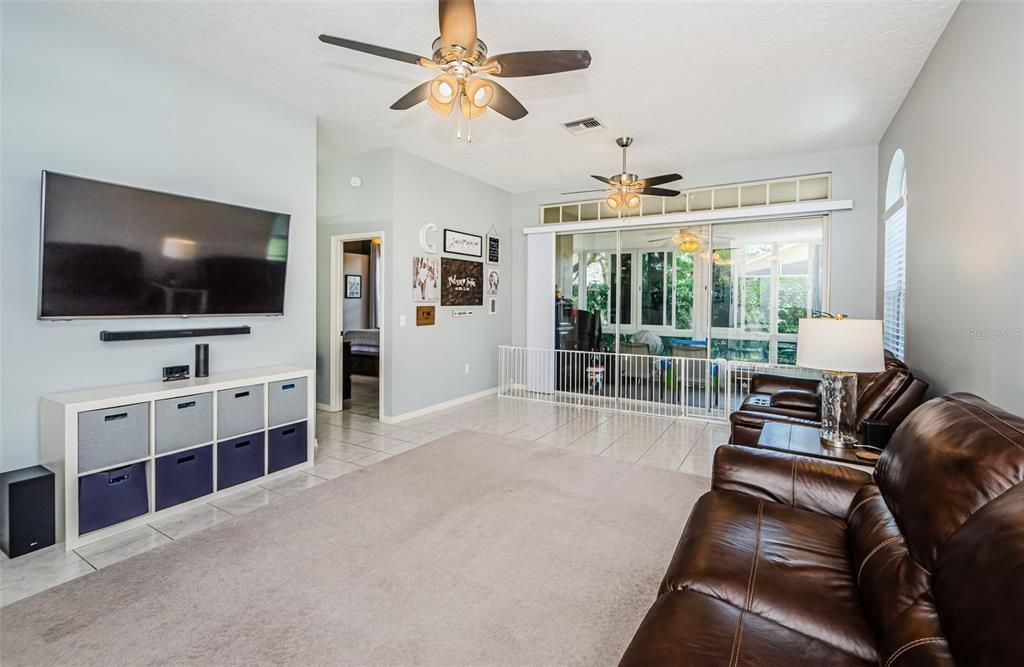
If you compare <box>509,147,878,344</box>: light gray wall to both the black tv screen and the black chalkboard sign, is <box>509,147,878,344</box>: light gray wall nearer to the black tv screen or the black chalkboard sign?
the black chalkboard sign

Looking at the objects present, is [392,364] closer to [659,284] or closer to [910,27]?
[659,284]

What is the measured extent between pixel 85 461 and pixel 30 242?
4.34ft

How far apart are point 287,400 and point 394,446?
1189 millimetres

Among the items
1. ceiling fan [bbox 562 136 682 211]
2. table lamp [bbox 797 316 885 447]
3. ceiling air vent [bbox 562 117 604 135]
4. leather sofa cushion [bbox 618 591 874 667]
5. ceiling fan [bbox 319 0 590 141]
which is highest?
ceiling air vent [bbox 562 117 604 135]

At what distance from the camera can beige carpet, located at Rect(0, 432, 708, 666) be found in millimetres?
1876

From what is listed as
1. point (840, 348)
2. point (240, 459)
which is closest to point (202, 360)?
point (240, 459)

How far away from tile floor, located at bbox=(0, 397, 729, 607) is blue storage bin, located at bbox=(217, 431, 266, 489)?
0.11 m

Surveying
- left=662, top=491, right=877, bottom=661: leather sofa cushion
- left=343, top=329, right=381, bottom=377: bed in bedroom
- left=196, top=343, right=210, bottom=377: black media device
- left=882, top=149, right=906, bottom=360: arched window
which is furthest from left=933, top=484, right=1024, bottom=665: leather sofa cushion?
left=343, top=329, right=381, bottom=377: bed in bedroom

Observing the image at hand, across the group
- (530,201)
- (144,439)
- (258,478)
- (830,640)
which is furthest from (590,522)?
(530,201)

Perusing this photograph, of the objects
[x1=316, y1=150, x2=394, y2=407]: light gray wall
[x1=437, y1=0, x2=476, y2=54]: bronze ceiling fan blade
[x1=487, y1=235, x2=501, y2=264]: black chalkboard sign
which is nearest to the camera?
[x1=437, y1=0, x2=476, y2=54]: bronze ceiling fan blade

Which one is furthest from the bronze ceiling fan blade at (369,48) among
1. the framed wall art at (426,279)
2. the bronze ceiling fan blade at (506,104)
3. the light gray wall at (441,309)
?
the framed wall art at (426,279)

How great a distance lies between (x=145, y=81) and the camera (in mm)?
3293

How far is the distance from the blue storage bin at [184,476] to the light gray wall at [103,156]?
653 mm

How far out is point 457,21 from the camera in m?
2.22
